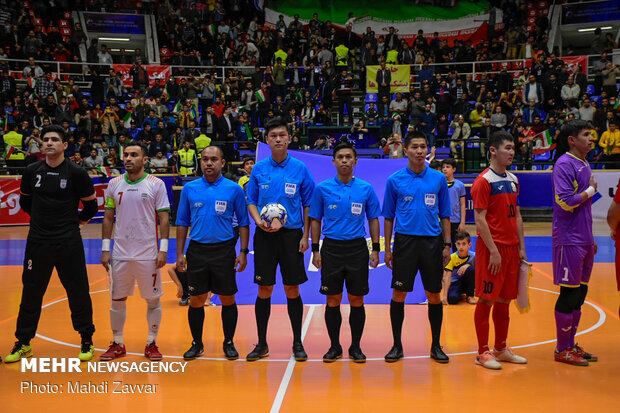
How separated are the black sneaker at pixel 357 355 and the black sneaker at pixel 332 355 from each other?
0.41 ft

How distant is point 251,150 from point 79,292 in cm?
1469

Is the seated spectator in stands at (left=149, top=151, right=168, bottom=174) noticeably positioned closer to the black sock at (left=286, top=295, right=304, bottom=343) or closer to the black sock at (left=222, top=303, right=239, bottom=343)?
the black sock at (left=222, top=303, right=239, bottom=343)

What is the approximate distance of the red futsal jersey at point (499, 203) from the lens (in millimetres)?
→ 5887

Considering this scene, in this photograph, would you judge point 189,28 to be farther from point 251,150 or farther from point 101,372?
point 101,372

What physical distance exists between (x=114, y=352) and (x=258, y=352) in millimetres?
1515

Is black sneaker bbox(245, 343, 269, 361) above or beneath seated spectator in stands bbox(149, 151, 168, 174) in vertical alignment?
beneath

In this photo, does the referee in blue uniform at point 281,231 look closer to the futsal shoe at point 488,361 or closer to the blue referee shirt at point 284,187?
the blue referee shirt at point 284,187

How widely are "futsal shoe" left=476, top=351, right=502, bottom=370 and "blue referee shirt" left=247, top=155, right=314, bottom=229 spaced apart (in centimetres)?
228

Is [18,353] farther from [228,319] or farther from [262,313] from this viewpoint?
[262,313]

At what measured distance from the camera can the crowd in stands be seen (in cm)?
1988

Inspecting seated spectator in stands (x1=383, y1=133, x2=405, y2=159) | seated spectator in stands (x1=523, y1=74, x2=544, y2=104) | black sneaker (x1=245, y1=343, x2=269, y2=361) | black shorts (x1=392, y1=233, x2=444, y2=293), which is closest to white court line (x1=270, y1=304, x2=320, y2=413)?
black sneaker (x1=245, y1=343, x2=269, y2=361)

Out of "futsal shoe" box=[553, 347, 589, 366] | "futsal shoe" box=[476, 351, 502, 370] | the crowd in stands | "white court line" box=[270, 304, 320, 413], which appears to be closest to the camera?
"white court line" box=[270, 304, 320, 413]

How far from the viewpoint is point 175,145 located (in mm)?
20203

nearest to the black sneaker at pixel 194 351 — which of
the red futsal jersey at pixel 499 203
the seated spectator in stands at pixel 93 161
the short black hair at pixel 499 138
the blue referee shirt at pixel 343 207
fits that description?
the blue referee shirt at pixel 343 207
